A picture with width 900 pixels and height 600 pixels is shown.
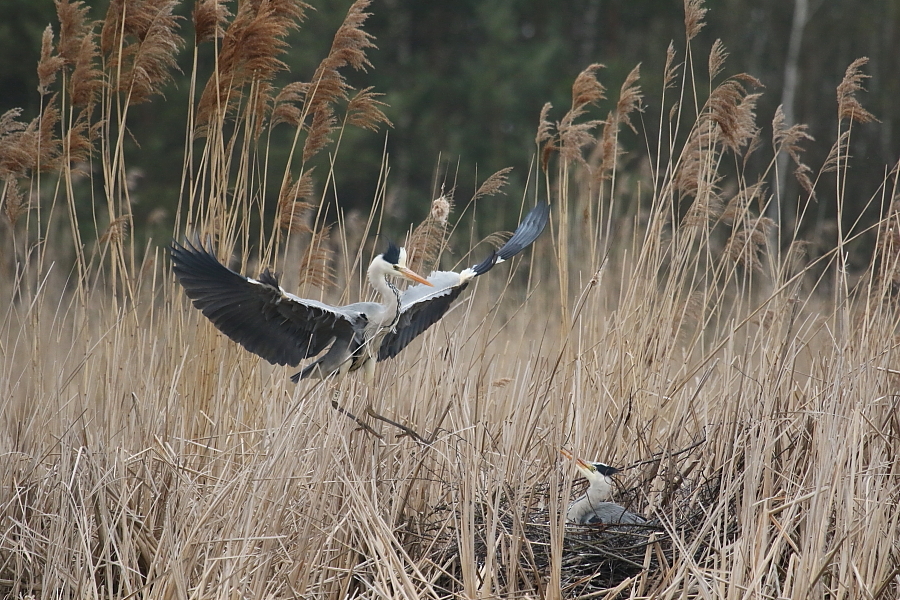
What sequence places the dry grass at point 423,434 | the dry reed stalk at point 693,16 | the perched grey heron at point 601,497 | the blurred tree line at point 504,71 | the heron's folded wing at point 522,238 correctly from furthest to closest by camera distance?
the blurred tree line at point 504,71, the dry reed stalk at point 693,16, the heron's folded wing at point 522,238, the perched grey heron at point 601,497, the dry grass at point 423,434

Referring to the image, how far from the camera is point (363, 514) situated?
2.62 metres

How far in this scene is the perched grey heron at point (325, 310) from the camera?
9.16 ft

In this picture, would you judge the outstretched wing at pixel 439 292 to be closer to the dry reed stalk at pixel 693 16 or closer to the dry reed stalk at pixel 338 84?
the dry reed stalk at pixel 338 84

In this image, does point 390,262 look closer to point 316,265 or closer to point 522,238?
point 316,265

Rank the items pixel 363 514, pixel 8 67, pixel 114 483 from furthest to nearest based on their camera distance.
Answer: pixel 8 67
pixel 114 483
pixel 363 514

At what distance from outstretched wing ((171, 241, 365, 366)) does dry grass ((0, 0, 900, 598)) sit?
19 centimetres

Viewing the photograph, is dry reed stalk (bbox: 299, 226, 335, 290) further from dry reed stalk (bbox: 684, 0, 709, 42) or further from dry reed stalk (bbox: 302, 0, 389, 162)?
dry reed stalk (bbox: 684, 0, 709, 42)

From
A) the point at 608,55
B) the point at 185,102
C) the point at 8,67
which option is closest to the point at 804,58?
the point at 608,55

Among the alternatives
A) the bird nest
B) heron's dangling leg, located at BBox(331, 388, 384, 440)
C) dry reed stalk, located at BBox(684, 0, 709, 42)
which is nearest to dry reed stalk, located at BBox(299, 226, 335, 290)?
heron's dangling leg, located at BBox(331, 388, 384, 440)

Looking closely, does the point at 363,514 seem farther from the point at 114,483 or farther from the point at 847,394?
the point at 847,394

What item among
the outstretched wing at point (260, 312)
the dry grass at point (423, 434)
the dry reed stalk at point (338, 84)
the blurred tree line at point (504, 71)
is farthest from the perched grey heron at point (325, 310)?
the blurred tree line at point (504, 71)

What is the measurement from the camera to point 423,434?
10.4ft

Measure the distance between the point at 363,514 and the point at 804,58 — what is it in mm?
14009

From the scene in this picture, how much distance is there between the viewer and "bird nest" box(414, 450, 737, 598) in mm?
2652
